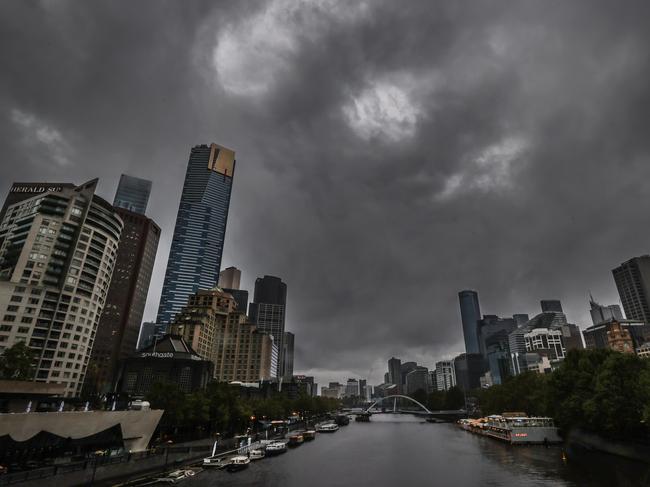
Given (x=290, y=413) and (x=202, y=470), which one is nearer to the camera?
(x=202, y=470)

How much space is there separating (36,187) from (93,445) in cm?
14334

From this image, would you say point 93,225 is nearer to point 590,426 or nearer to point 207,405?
point 207,405

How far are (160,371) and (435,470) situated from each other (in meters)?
103

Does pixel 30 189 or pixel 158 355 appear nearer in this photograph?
pixel 158 355

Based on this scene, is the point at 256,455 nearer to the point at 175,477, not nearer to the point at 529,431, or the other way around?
the point at 175,477

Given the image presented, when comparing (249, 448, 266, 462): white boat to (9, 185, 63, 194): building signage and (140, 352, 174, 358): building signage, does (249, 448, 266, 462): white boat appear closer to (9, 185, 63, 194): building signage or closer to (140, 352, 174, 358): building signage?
(140, 352, 174, 358): building signage

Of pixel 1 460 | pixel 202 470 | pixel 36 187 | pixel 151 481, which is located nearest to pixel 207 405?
pixel 202 470

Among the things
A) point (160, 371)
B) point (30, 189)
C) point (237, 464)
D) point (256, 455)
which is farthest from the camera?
point (30, 189)

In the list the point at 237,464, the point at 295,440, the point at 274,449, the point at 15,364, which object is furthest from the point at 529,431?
the point at 15,364

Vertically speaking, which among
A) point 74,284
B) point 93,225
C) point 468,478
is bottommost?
point 468,478

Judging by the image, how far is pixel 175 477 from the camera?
5603 cm

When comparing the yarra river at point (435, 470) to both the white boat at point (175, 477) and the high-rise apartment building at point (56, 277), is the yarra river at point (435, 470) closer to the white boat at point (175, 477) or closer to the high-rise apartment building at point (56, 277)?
the white boat at point (175, 477)

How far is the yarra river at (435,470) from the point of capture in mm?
57250

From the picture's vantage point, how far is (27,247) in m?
126
